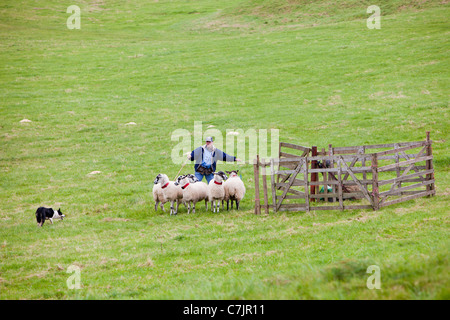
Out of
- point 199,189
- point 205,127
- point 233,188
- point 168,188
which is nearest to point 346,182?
point 233,188

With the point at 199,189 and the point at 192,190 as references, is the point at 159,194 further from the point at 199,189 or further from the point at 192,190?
the point at 199,189

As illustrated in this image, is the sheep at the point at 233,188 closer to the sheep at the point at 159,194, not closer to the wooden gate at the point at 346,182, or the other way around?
the wooden gate at the point at 346,182

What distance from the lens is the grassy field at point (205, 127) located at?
408 inches

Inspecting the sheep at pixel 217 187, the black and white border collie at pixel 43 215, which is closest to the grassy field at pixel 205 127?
the black and white border collie at pixel 43 215

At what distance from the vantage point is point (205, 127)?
34188mm

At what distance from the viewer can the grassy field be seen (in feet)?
34.0

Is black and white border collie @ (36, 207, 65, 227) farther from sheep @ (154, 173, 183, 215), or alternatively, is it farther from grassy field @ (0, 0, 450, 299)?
sheep @ (154, 173, 183, 215)

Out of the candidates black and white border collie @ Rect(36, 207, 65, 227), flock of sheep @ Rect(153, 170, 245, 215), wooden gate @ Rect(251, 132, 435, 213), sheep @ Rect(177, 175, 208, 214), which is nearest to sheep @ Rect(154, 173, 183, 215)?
flock of sheep @ Rect(153, 170, 245, 215)

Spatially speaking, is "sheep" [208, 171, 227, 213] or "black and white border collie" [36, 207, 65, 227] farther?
"sheep" [208, 171, 227, 213]

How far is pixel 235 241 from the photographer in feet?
44.9
